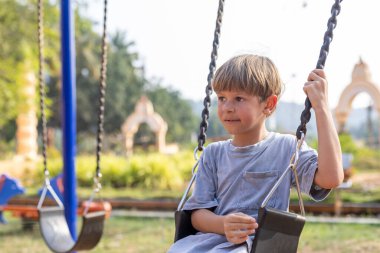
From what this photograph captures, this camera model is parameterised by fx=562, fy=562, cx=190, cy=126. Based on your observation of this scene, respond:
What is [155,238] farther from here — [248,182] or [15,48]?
[15,48]

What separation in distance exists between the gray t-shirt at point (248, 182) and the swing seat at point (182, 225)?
32 millimetres

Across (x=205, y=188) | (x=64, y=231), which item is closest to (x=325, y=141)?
(x=205, y=188)

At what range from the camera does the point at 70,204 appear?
13.0 ft

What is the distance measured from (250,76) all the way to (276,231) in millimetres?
459

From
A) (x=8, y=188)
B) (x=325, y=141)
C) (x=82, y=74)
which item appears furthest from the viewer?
(x=82, y=74)

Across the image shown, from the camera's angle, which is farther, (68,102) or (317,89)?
(68,102)

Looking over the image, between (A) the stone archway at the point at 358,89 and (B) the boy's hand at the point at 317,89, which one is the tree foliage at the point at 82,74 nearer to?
(A) the stone archway at the point at 358,89

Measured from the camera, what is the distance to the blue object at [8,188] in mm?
6605

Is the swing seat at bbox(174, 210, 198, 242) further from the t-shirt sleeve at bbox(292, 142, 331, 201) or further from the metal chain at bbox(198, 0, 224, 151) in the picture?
the t-shirt sleeve at bbox(292, 142, 331, 201)

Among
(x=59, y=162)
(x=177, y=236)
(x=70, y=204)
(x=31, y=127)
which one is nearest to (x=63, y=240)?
(x=70, y=204)

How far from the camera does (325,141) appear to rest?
158cm

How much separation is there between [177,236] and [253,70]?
0.61 metres

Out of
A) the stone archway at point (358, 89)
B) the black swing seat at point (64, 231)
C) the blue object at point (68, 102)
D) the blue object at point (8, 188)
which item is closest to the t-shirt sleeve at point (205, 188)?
the black swing seat at point (64, 231)

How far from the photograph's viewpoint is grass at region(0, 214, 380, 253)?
5285 mm
